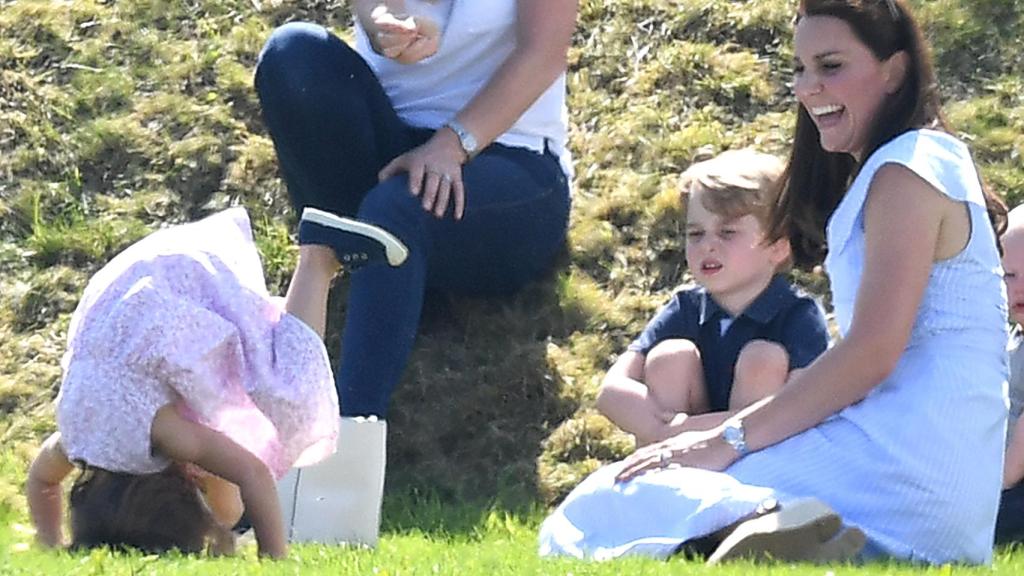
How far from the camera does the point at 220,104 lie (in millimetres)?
7172

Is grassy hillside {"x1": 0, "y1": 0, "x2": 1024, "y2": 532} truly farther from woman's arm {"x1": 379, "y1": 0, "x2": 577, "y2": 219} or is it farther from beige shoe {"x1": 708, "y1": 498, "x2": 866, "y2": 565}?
beige shoe {"x1": 708, "y1": 498, "x2": 866, "y2": 565}

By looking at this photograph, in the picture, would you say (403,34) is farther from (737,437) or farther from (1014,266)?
(737,437)

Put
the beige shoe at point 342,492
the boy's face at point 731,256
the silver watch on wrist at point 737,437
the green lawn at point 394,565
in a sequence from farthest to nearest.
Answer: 1. the boy's face at point 731,256
2. the beige shoe at point 342,492
3. the silver watch on wrist at point 737,437
4. the green lawn at point 394,565

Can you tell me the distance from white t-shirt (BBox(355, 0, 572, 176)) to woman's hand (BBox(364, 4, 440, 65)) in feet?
0.20

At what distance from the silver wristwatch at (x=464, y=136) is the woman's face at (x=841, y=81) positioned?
4.60 ft

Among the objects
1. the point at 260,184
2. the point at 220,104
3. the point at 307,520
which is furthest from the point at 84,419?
the point at 220,104

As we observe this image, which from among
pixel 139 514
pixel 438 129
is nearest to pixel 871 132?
pixel 438 129

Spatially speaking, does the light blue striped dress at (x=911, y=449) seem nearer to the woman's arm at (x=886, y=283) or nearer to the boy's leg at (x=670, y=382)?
the woman's arm at (x=886, y=283)

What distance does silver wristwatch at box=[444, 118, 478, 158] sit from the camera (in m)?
5.64

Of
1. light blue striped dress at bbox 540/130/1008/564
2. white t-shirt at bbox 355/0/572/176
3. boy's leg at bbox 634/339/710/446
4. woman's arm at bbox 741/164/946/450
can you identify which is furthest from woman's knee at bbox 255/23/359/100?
woman's arm at bbox 741/164/946/450

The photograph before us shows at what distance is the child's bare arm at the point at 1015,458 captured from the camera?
4961mm

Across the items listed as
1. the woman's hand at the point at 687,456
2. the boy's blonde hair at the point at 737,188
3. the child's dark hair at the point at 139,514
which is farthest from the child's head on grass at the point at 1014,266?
the child's dark hair at the point at 139,514

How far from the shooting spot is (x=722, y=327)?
5219mm

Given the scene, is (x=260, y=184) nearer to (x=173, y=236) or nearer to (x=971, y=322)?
(x=173, y=236)
